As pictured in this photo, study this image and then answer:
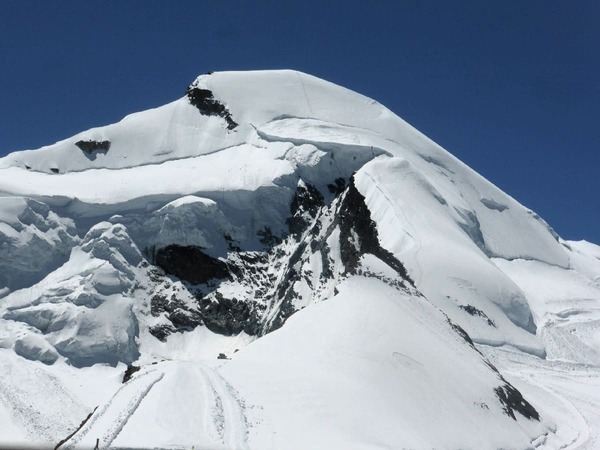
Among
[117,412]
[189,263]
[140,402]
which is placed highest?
[189,263]

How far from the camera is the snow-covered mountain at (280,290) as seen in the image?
36469 millimetres

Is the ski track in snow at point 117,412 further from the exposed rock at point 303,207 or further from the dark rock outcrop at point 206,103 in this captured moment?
the dark rock outcrop at point 206,103

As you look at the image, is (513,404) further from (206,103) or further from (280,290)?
(206,103)

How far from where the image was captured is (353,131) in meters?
101

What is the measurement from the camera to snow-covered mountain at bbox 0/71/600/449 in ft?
120

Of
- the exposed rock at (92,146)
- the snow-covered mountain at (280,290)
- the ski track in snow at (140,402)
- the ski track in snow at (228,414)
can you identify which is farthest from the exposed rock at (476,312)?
the exposed rock at (92,146)

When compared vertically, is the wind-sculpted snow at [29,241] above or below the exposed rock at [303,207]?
below

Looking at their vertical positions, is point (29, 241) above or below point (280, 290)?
below

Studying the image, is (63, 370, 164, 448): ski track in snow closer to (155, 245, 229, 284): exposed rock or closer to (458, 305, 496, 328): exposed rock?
(458, 305, 496, 328): exposed rock

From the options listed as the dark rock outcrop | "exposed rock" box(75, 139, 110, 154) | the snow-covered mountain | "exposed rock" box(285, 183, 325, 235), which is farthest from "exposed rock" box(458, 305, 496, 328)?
"exposed rock" box(75, 139, 110, 154)

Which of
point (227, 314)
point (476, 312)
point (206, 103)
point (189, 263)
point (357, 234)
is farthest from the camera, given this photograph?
point (206, 103)

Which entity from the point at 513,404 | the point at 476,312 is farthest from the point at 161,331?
the point at 513,404

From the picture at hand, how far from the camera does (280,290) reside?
78.2 metres

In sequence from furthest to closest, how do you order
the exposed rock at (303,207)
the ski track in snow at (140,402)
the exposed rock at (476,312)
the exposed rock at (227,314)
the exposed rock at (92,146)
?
the exposed rock at (92,146), the exposed rock at (303,207), the exposed rock at (227,314), the exposed rock at (476,312), the ski track in snow at (140,402)
